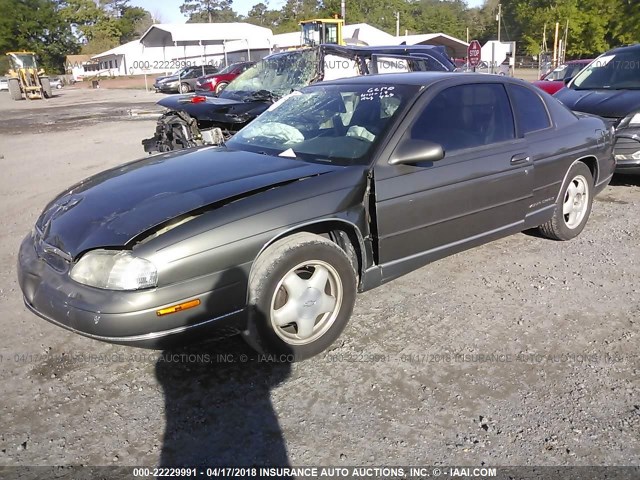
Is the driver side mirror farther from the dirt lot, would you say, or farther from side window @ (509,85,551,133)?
side window @ (509,85,551,133)

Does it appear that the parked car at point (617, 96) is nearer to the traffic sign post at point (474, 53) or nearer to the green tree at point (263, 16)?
the traffic sign post at point (474, 53)

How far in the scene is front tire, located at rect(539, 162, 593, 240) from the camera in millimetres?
4879

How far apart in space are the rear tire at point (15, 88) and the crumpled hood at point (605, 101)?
34363 mm

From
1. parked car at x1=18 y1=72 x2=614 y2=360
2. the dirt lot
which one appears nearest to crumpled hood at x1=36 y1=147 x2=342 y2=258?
parked car at x1=18 y1=72 x2=614 y2=360

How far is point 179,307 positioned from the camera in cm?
271

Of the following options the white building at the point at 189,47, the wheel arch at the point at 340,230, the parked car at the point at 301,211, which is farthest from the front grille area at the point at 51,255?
the white building at the point at 189,47

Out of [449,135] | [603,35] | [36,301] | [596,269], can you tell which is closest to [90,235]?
[36,301]

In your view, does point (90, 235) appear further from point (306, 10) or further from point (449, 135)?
point (306, 10)

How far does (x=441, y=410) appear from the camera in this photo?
2.76 meters

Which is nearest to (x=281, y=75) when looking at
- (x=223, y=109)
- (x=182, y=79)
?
(x=223, y=109)

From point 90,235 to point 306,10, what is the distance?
100 meters

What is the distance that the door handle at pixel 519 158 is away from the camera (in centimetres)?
418

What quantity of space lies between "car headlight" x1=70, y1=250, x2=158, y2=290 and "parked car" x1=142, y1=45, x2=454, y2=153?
3759mm

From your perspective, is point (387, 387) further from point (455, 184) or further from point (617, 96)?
point (617, 96)
